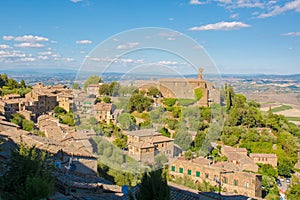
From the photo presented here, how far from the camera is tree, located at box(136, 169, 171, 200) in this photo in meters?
2.81

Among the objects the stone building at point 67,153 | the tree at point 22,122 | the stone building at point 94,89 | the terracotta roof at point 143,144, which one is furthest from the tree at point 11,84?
the terracotta roof at point 143,144

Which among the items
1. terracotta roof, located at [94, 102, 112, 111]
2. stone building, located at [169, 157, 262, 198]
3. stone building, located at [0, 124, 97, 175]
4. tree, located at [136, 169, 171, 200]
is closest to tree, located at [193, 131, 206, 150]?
stone building, located at [169, 157, 262, 198]

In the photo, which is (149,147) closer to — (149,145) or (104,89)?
(149,145)

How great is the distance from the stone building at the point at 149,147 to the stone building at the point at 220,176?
2.67 metres

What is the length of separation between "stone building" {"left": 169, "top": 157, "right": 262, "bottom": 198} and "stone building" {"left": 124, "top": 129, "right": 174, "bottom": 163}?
2.67 metres

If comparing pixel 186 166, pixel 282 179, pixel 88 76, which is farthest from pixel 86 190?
pixel 282 179

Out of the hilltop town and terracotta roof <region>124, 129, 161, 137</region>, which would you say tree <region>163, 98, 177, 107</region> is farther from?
terracotta roof <region>124, 129, 161, 137</region>

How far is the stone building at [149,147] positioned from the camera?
4.89 m

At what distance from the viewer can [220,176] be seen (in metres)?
8.35

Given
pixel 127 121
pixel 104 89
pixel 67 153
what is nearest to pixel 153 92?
pixel 127 121

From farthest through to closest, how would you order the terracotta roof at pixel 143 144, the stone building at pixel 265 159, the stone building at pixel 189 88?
the stone building at pixel 265 159 → the stone building at pixel 189 88 → the terracotta roof at pixel 143 144

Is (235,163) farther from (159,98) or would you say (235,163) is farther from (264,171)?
(159,98)

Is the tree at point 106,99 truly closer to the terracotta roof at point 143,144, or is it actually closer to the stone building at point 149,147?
the stone building at point 149,147

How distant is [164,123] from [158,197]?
3.14m
